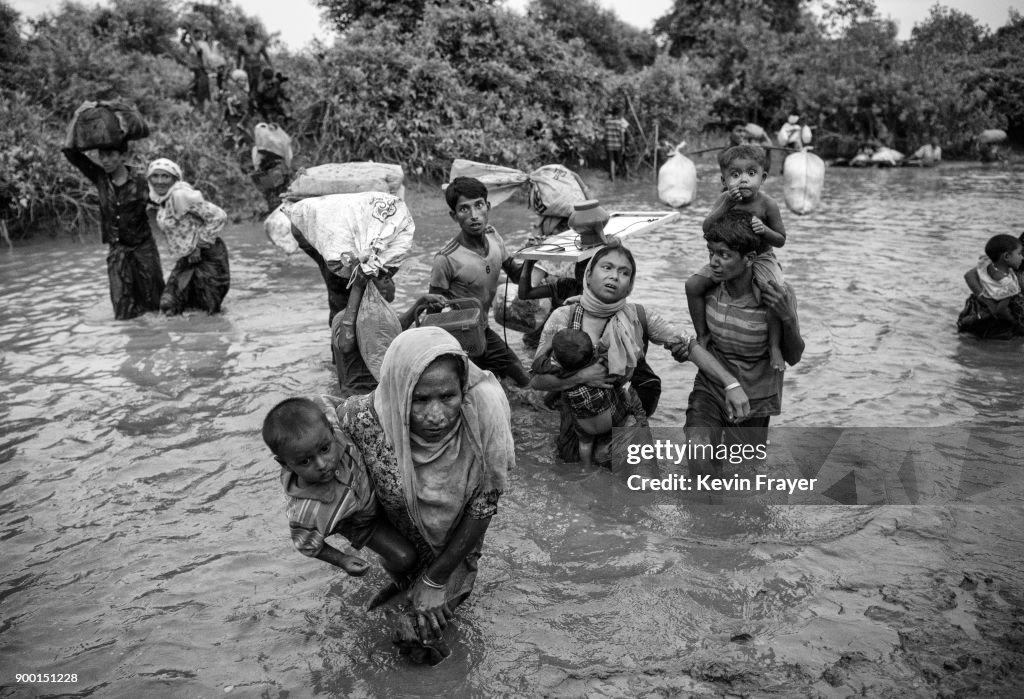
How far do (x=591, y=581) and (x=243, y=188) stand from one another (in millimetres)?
11308

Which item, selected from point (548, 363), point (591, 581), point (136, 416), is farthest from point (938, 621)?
point (136, 416)

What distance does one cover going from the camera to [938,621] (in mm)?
3070

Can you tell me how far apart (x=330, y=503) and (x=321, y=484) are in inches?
2.8

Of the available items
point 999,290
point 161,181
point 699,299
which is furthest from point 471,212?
point 999,290

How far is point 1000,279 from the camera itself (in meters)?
6.49

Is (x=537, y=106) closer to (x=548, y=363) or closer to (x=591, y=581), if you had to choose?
(x=548, y=363)

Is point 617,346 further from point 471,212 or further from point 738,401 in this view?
point 471,212

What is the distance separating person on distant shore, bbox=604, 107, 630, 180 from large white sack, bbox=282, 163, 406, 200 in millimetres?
12828

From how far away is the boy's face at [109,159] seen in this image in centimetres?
681

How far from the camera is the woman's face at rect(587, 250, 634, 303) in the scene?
3.91 m

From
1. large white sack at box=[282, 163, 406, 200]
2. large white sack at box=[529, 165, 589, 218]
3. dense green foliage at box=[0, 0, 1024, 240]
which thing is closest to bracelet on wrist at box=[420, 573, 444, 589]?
large white sack at box=[282, 163, 406, 200]

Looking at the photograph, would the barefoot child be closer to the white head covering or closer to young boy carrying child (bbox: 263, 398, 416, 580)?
young boy carrying child (bbox: 263, 398, 416, 580)

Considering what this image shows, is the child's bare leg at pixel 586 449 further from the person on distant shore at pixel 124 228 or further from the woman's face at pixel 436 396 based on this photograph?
the person on distant shore at pixel 124 228

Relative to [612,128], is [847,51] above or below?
above
